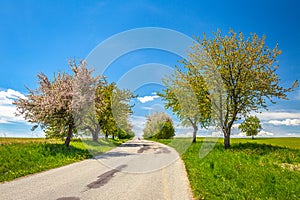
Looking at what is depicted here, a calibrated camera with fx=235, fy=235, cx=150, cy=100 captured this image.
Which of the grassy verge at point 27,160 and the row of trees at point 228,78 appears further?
the row of trees at point 228,78

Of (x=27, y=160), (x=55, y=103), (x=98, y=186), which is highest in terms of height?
(x=55, y=103)

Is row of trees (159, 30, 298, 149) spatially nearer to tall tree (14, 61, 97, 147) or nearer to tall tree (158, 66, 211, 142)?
tall tree (158, 66, 211, 142)

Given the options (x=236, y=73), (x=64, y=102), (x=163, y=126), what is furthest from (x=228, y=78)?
(x=163, y=126)

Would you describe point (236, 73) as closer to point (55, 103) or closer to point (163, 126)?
point (55, 103)

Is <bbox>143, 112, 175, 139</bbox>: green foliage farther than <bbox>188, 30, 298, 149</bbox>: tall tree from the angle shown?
Yes

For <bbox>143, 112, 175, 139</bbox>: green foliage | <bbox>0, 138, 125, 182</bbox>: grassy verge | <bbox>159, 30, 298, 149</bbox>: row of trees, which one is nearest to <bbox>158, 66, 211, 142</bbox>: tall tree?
<bbox>159, 30, 298, 149</bbox>: row of trees

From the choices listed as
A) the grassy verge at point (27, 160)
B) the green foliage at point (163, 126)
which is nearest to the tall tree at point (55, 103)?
the grassy verge at point (27, 160)

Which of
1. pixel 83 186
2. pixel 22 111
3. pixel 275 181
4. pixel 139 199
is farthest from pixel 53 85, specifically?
pixel 275 181

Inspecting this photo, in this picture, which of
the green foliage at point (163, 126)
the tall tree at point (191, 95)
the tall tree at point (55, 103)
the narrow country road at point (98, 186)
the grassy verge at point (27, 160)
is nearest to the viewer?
the narrow country road at point (98, 186)

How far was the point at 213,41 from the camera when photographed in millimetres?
25234

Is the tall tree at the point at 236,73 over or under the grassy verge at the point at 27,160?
over

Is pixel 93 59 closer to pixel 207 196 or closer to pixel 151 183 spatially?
pixel 151 183

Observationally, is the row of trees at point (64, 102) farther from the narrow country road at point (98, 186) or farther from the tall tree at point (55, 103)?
the narrow country road at point (98, 186)

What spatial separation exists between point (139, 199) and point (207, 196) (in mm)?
2249
